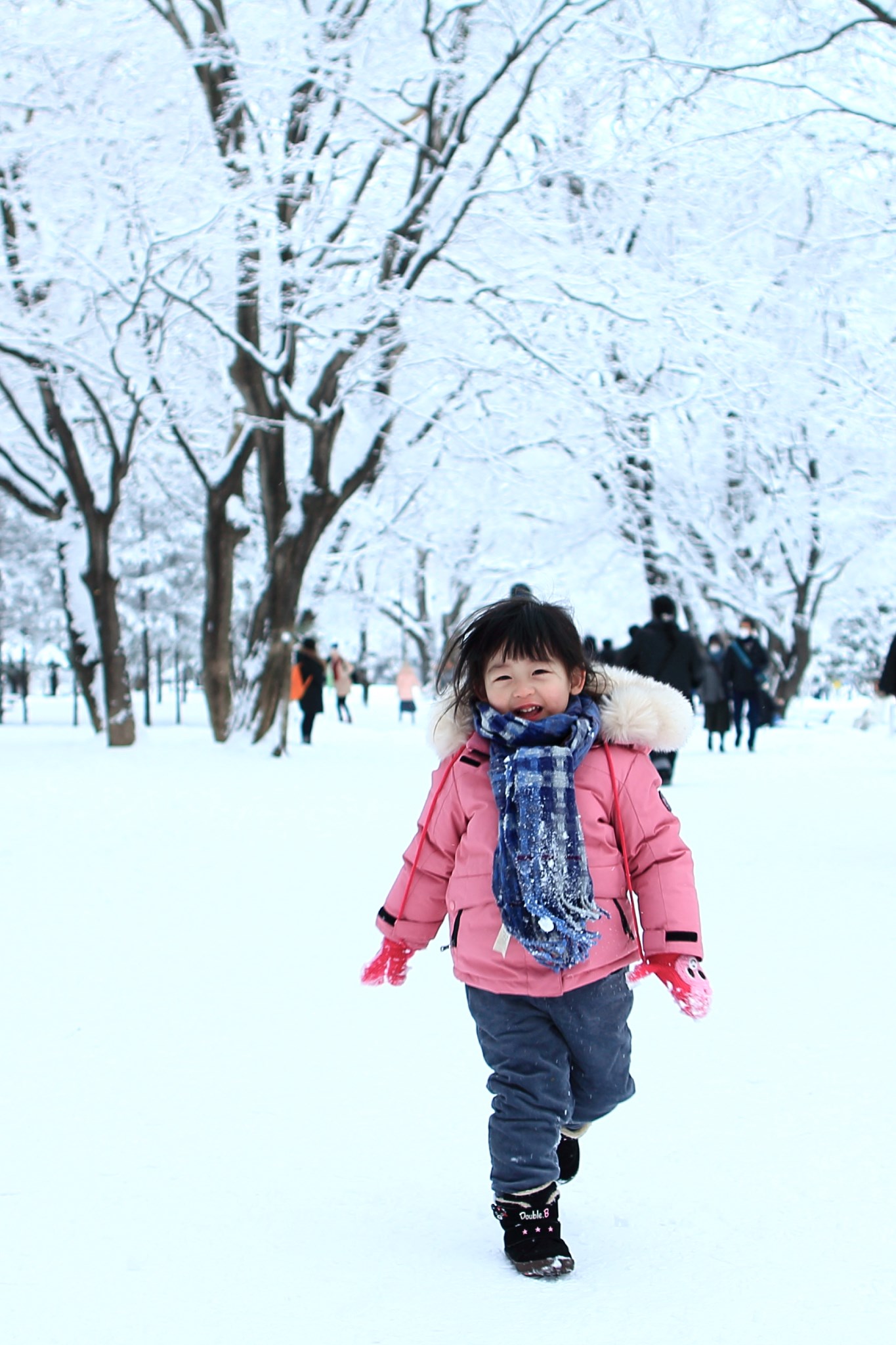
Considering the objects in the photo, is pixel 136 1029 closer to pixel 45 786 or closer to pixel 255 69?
pixel 45 786

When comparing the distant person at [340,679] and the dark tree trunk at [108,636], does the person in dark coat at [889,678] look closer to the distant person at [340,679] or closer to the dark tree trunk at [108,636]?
the dark tree trunk at [108,636]

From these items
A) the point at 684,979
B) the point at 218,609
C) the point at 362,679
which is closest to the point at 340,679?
the point at 218,609

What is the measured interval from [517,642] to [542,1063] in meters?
0.84

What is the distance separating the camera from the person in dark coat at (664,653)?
12.9 m

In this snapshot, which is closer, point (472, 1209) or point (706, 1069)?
point (472, 1209)

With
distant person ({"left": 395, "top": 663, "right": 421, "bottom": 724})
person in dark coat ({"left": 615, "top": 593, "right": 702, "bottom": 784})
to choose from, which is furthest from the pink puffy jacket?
distant person ({"left": 395, "top": 663, "right": 421, "bottom": 724})

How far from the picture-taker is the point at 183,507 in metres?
25.3

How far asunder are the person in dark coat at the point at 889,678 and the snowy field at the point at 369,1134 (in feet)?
3.37

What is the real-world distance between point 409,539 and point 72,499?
7984mm

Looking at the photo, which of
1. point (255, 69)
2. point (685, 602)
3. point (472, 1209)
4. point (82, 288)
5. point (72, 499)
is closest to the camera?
point (472, 1209)

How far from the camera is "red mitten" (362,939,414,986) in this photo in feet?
9.77

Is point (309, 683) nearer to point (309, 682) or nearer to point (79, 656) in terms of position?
point (309, 682)

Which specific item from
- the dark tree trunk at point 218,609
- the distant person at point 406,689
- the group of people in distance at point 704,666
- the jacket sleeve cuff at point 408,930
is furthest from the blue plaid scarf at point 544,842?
the distant person at point 406,689

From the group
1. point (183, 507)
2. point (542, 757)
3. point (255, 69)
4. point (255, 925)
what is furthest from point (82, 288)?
point (542, 757)
